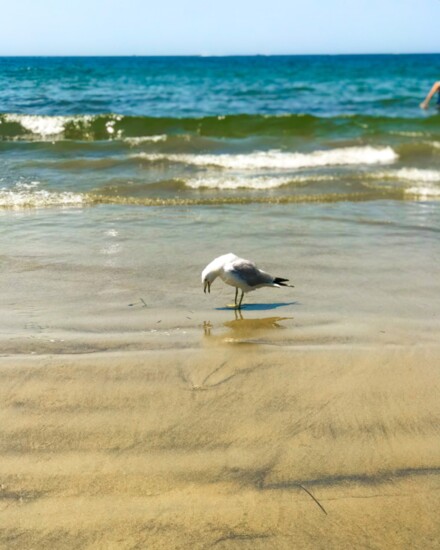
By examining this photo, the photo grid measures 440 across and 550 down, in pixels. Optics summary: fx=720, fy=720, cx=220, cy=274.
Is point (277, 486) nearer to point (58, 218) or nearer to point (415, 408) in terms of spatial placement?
point (415, 408)

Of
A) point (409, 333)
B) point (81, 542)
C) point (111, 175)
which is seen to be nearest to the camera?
point (81, 542)

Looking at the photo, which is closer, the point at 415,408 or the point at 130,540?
the point at 130,540

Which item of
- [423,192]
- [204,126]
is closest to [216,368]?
[423,192]

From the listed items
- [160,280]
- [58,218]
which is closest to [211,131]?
[58,218]

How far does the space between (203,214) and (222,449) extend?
5472 mm

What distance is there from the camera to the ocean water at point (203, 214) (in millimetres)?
4832

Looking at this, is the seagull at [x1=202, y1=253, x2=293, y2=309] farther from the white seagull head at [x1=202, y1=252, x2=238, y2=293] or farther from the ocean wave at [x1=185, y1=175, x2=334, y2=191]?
the ocean wave at [x1=185, y1=175, x2=334, y2=191]

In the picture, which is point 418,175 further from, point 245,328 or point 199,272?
point 245,328

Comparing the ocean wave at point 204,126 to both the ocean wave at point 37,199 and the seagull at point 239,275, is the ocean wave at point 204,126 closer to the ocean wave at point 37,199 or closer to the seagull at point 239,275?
the ocean wave at point 37,199

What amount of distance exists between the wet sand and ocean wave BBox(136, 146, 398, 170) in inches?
338

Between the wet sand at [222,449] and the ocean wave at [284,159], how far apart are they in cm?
858

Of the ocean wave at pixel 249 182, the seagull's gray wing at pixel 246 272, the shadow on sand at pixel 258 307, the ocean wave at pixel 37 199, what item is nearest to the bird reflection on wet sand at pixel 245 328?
the shadow on sand at pixel 258 307

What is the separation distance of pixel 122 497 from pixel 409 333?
2.22m

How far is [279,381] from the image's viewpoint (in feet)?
11.4
